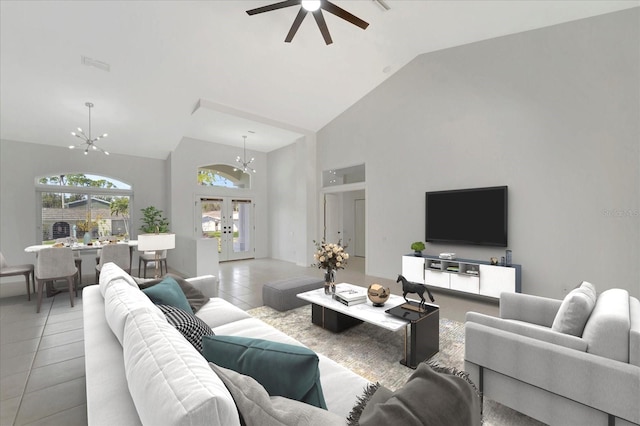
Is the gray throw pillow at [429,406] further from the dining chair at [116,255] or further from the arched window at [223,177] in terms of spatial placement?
the arched window at [223,177]

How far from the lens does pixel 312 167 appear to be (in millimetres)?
7383

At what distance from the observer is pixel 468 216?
4.59m

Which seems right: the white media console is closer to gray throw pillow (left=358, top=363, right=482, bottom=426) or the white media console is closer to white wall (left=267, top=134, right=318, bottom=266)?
white wall (left=267, top=134, right=318, bottom=266)

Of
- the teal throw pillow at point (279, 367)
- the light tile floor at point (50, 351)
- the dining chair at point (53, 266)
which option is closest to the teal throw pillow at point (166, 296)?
the light tile floor at point (50, 351)

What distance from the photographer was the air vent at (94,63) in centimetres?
401

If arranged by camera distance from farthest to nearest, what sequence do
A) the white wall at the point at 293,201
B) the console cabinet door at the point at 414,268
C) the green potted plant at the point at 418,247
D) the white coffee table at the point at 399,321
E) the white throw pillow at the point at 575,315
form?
the white wall at the point at 293,201 → the green potted plant at the point at 418,247 → the console cabinet door at the point at 414,268 → the white coffee table at the point at 399,321 → the white throw pillow at the point at 575,315

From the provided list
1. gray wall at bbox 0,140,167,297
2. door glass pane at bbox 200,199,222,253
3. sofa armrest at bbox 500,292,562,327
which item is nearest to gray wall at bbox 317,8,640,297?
sofa armrest at bbox 500,292,562,327

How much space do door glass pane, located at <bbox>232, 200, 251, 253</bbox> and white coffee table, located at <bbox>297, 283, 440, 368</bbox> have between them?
5824 millimetres

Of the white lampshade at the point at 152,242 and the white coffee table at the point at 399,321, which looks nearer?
the white coffee table at the point at 399,321

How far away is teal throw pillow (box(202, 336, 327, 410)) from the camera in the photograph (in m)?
0.97

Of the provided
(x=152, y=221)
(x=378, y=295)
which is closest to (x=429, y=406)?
(x=378, y=295)

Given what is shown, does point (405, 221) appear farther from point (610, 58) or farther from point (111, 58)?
point (111, 58)

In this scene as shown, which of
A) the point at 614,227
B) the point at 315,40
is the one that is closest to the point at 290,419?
the point at 614,227

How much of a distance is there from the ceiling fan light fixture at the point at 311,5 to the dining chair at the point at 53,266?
185 inches
